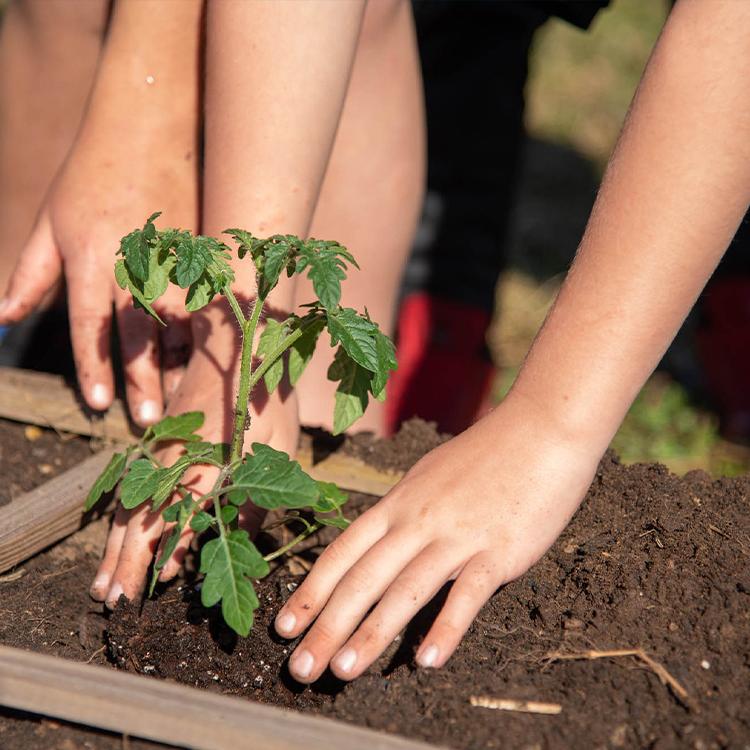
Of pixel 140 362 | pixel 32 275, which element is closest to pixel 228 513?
pixel 140 362

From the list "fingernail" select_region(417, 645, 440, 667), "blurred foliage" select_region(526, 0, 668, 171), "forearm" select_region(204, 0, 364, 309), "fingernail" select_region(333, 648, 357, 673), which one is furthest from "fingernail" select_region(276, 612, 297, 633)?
"blurred foliage" select_region(526, 0, 668, 171)

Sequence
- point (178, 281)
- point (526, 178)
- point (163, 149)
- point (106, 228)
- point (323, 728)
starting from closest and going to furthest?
point (323, 728) < point (178, 281) < point (106, 228) < point (163, 149) < point (526, 178)

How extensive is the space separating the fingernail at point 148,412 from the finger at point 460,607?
82 cm

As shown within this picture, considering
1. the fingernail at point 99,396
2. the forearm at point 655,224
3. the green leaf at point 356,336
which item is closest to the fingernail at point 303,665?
the green leaf at point 356,336

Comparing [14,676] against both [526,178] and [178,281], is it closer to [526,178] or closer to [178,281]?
[178,281]

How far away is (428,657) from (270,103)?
3.51 feet

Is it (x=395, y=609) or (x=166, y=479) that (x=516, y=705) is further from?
(x=166, y=479)

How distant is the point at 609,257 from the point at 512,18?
1.75 metres

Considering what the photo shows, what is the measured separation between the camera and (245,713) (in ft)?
4.16

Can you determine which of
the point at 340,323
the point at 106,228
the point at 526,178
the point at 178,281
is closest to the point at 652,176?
the point at 340,323

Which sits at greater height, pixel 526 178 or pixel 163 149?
pixel 163 149

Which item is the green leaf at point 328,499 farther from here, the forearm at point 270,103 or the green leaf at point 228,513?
the forearm at point 270,103

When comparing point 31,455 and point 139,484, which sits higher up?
point 139,484

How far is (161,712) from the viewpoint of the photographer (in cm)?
128
